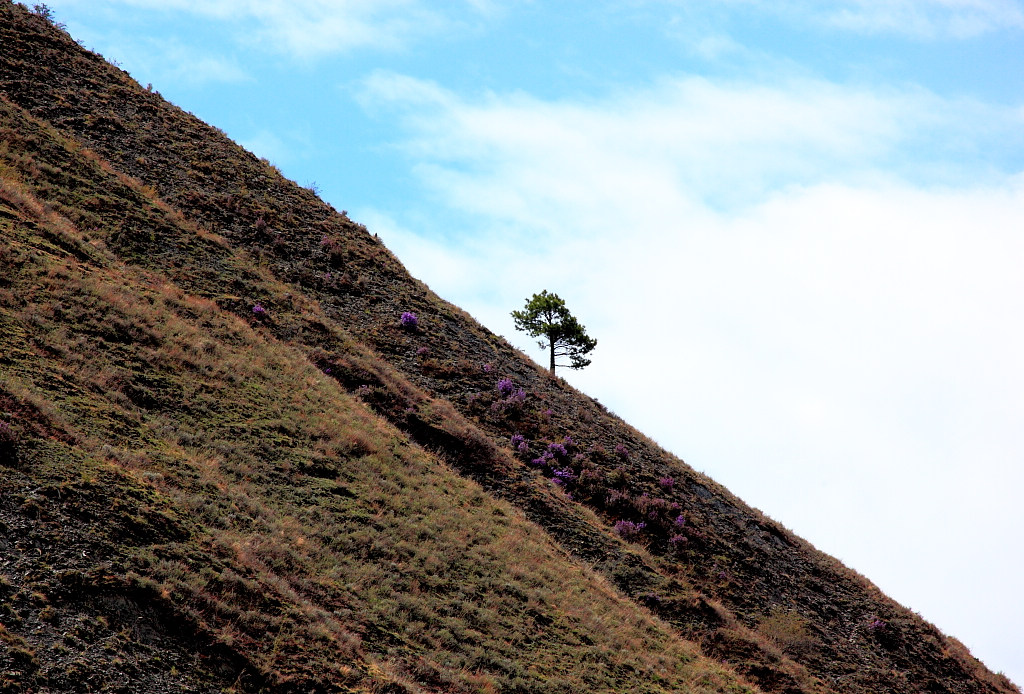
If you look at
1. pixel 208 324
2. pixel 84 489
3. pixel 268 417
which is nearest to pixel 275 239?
pixel 208 324

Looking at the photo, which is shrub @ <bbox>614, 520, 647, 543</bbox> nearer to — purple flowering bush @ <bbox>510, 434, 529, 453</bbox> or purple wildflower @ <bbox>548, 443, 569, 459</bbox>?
purple wildflower @ <bbox>548, 443, 569, 459</bbox>

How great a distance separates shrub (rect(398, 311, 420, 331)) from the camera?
44359 millimetres

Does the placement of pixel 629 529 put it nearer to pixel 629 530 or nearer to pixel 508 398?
pixel 629 530

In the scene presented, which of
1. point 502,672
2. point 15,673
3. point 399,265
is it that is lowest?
point 15,673

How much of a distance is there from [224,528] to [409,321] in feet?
77.6

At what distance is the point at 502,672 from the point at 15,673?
12.5 meters

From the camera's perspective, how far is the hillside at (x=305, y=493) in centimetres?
1784

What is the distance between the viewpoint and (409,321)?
44.6 metres

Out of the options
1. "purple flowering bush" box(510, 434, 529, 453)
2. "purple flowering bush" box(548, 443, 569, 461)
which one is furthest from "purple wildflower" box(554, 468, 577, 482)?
"purple flowering bush" box(510, 434, 529, 453)

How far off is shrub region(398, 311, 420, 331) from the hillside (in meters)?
0.43

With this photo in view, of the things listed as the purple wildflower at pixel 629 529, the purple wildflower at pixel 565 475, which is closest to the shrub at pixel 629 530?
the purple wildflower at pixel 629 529

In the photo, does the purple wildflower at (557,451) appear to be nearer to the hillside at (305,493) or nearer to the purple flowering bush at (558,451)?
the purple flowering bush at (558,451)

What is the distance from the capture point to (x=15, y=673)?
1372cm

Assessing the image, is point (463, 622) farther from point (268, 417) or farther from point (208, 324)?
point (208, 324)
